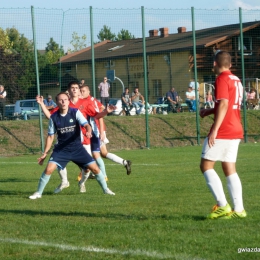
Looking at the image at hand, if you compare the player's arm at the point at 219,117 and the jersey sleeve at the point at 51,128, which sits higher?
the player's arm at the point at 219,117

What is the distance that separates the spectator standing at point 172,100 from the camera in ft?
88.1

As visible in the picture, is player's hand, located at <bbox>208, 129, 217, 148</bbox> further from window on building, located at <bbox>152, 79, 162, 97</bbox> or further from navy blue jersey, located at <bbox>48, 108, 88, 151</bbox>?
window on building, located at <bbox>152, 79, 162, 97</bbox>

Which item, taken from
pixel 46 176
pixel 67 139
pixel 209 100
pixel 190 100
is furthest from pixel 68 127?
pixel 209 100

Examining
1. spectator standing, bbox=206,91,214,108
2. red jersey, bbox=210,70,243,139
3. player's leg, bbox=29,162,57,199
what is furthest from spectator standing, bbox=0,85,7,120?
red jersey, bbox=210,70,243,139

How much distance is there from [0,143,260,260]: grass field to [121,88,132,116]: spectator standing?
42.7 ft

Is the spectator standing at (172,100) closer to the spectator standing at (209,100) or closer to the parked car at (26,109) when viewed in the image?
the spectator standing at (209,100)

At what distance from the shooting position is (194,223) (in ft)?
24.2

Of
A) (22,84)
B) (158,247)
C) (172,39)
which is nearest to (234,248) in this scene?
(158,247)

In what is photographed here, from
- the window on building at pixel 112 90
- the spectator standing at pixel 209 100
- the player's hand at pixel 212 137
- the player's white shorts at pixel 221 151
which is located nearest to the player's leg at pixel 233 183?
the player's white shorts at pixel 221 151

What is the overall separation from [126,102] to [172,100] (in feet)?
6.73

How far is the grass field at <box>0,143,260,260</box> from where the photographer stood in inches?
237

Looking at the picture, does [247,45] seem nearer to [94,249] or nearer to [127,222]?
[127,222]

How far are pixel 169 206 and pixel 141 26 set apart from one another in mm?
16770

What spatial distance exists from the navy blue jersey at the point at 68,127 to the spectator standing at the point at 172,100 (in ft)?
55.6
